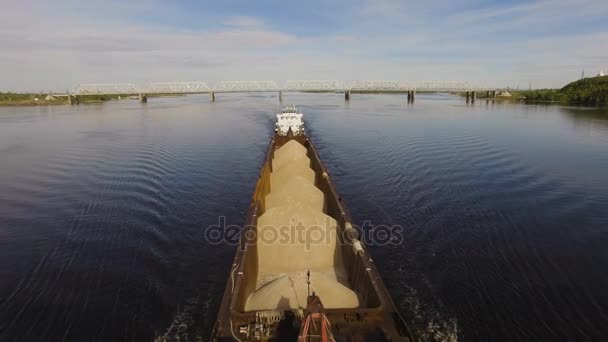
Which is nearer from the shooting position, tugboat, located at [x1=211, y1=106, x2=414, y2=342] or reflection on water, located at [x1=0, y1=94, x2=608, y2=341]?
tugboat, located at [x1=211, y1=106, x2=414, y2=342]

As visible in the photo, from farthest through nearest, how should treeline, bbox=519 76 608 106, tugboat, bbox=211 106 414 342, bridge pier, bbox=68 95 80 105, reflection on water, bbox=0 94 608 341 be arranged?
bridge pier, bbox=68 95 80 105 → treeline, bbox=519 76 608 106 → reflection on water, bbox=0 94 608 341 → tugboat, bbox=211 106 414 342

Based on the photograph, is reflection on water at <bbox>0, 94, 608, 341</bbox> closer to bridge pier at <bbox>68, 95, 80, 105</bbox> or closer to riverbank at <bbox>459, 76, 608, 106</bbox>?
riverbank at <bbox>459, 76, 608, 106</bbox>

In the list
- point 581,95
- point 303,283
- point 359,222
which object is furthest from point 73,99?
point 581,95

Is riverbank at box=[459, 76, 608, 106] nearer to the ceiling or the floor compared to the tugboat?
nearer to the ceiling

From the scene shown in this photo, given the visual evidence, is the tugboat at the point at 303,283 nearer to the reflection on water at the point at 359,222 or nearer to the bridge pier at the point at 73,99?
the reflection on water at the point at 359,222

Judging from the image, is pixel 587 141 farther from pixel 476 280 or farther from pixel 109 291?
pixel 109 291

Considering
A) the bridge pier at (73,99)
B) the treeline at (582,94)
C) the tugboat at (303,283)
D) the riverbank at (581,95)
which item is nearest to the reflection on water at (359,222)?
the tugboat at (303,283)

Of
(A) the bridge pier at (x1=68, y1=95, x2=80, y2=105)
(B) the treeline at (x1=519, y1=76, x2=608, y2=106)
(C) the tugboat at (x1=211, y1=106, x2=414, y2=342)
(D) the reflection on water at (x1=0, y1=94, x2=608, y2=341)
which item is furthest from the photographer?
(A) the bridge pier at (x1=68, y1=95, x2=80, y2=105)

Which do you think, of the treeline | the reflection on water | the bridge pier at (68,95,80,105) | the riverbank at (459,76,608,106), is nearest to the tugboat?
the reflection on water
